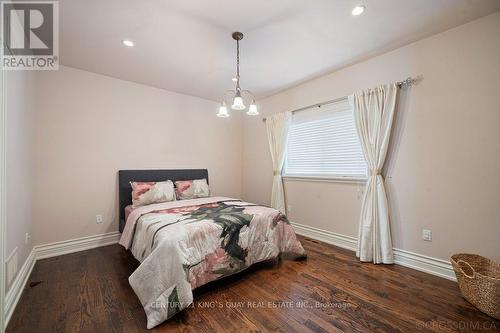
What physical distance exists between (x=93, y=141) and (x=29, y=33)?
4.41ft

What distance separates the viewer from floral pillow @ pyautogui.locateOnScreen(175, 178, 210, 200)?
11.2ft

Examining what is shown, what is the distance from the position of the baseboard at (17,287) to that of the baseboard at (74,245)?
22 centimetres

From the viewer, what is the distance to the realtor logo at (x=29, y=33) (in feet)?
5.77

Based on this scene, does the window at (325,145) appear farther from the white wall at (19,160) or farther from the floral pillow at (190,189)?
the white wall at (19,160)

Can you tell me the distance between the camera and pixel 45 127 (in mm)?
2674

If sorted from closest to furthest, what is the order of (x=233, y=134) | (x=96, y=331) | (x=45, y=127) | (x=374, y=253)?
(x=96, y=331) < (x=374, y=253) < (x=45, y=127) < (x=233, y=134)

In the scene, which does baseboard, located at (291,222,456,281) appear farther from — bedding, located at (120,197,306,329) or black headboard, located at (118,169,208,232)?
black headboard, located at (118,169,208,232)

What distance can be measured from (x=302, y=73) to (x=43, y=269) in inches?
163

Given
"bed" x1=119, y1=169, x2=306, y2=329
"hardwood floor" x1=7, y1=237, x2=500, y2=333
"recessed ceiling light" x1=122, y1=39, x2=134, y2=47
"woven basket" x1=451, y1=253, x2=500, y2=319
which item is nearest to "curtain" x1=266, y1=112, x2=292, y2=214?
"bed" x1=119, y1=169, x2=306, y2=329

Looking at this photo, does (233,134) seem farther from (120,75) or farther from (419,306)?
(419,306)

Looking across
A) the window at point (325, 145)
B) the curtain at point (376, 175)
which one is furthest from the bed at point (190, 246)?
the window at point (325, 145)

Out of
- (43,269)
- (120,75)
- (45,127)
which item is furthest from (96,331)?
(120,75)

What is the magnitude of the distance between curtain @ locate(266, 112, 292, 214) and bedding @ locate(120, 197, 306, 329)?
1175mm

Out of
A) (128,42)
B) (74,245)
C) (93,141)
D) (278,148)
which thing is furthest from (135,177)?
(278,148)
